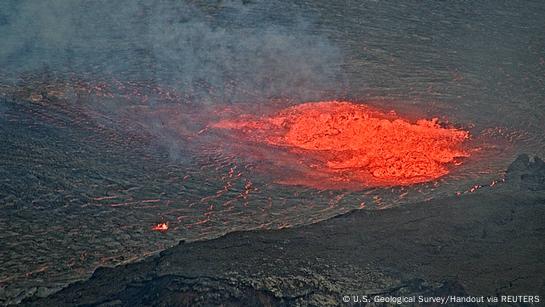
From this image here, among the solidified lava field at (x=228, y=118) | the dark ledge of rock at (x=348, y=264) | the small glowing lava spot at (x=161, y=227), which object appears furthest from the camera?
the solidified lava field at (x=228, y=118)

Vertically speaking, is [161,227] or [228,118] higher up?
[228,118]

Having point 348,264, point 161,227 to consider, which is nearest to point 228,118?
point 161,227

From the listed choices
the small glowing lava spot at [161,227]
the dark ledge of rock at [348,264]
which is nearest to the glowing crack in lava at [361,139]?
the dark ledge of rock at [348,264]

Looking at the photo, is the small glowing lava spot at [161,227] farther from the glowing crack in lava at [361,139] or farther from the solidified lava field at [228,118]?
the glowing crack in lava at [361,139]

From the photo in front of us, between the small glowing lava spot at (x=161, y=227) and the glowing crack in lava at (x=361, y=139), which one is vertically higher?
the glowing crack in lava at (x=361, y=139)

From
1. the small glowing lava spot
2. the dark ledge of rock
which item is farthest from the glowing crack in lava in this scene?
the small glowing lava spot

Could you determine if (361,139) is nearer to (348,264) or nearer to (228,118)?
(228,118)
